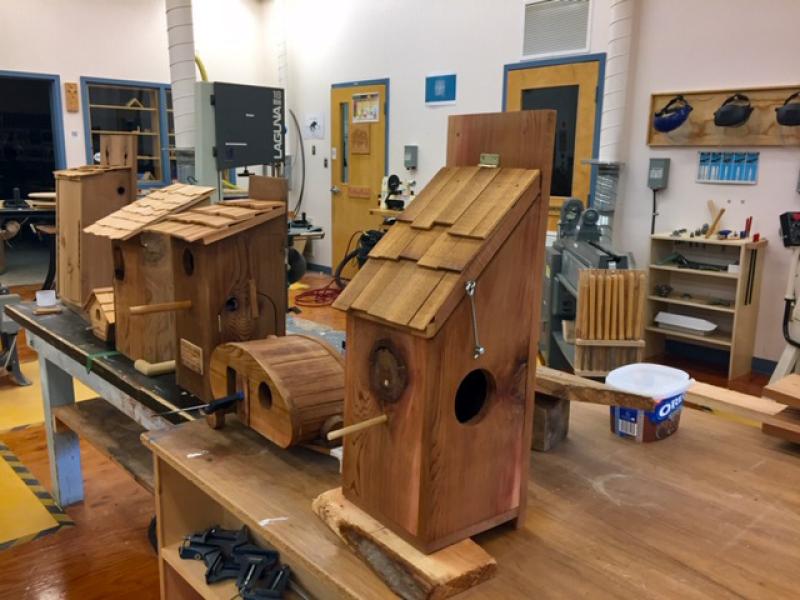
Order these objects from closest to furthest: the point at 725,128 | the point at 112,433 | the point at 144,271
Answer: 1. the point at 144,271
2. the point at 112,433
3. the point at 725,128

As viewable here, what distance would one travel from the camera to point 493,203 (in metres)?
1.08

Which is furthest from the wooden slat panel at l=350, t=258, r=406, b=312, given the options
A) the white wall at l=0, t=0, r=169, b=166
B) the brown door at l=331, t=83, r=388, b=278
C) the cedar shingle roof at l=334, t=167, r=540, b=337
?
the white wall at l=0, t=0, r=169, b=166

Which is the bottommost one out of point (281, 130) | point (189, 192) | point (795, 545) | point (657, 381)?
point (795, 545)

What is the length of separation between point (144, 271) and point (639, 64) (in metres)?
4.61

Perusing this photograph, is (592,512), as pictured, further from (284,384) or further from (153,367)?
(153,367)

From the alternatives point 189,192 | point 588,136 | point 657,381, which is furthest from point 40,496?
point 588,136

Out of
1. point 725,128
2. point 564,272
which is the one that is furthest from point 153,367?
point 725,128

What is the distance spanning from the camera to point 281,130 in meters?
4.37

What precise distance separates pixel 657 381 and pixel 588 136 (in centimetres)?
451

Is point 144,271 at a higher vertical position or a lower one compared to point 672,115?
lower

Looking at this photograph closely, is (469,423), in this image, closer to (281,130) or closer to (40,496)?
(40,496)

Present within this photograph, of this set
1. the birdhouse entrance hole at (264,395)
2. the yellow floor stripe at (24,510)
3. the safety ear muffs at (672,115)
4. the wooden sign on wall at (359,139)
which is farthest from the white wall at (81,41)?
the birdhouse entrance hole at (264,395)

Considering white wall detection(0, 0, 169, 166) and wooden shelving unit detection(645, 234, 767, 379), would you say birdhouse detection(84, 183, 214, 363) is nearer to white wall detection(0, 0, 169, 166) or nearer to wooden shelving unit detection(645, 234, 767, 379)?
wooden shelving unit detection(645, 234, 767, 379)

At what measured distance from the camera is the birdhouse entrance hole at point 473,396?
1.12m
